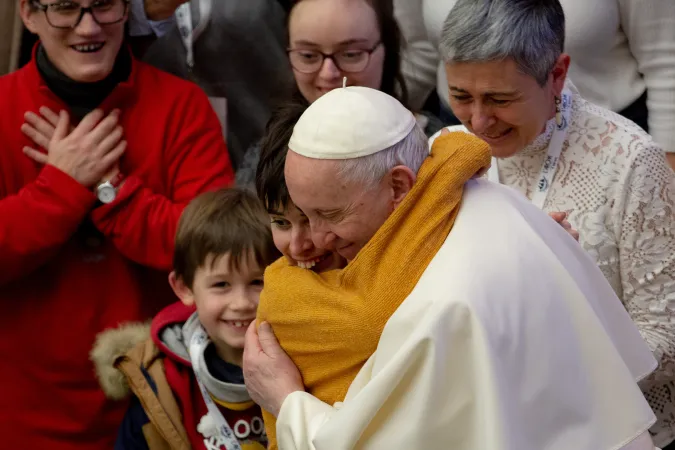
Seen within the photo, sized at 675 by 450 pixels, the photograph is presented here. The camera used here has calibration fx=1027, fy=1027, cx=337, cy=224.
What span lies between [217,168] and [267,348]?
1.12m

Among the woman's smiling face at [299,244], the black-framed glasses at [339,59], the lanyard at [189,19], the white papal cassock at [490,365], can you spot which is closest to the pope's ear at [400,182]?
the white papal cassock at [490,365]

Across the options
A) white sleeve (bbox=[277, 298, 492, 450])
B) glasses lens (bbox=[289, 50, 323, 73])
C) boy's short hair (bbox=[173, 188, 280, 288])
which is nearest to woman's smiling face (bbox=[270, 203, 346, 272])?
white sleeve (bbox=[277, 298, 492, 450])

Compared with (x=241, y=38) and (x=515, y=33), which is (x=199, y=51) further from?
(x=515, y=33)

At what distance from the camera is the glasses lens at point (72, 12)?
3.05m

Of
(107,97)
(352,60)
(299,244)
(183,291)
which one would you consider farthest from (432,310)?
(107,97)

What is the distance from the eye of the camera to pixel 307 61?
303 centimetres

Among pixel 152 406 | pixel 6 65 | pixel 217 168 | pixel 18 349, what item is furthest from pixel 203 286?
pixel 6 65

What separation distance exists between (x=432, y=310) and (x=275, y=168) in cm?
52

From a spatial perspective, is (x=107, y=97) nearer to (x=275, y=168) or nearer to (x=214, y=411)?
(x=214, y=411)

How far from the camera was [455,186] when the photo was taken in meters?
1.97

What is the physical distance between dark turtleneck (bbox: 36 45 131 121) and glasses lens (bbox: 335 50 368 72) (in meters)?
0.70

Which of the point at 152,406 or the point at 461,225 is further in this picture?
the point at 152,406

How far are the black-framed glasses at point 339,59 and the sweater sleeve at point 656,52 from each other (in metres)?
0.74

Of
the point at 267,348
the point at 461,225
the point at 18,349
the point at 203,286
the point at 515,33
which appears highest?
the point at 515,33
